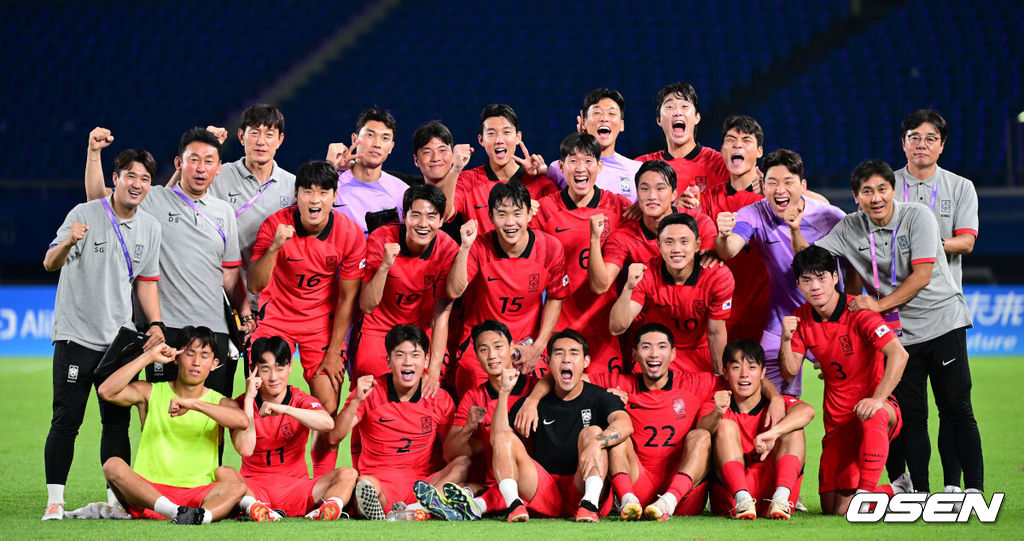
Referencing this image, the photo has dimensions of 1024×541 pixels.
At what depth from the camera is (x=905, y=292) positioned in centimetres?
562

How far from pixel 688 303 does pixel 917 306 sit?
4.11 ft

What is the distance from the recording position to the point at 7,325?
13766 millimetres

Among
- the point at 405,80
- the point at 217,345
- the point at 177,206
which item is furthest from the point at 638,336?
the point at 405,80

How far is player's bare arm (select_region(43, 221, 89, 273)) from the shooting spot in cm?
536

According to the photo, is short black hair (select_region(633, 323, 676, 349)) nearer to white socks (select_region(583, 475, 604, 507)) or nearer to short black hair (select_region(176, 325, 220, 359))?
white socks (select_region(583, 475, 604, 507))

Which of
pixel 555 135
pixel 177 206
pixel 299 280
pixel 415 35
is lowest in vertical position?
pixel 299 280

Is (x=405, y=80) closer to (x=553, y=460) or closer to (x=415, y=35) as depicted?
(x=415, y=35)

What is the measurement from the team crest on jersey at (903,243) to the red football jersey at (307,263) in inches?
117

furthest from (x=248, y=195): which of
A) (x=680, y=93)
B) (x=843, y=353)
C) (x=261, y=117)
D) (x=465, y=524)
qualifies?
(x=843, y=353)

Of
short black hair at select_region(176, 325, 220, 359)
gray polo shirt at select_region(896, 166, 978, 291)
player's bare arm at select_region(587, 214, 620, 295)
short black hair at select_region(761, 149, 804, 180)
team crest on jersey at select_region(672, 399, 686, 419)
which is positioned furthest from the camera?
gray polo shirt at select_region(896, 166, 978, 291)

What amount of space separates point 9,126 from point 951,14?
15029mm

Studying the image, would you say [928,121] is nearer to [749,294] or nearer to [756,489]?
[749,294]

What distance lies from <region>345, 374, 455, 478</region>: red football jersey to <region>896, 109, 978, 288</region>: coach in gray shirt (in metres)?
3.00

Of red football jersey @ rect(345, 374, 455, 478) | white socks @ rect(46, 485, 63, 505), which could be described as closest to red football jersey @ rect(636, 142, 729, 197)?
red football jersey @ rect(345, 374, 455, 478)
